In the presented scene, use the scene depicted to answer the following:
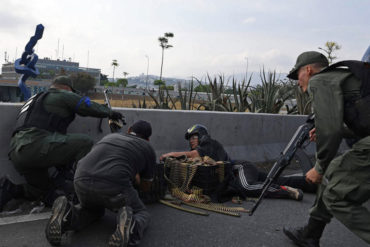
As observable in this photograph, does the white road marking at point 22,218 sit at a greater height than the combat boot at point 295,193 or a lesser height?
lesser

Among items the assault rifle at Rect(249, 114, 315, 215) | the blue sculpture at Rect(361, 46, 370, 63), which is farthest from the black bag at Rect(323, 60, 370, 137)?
the blue sculpture at Rect(361, 46, 370, 63)

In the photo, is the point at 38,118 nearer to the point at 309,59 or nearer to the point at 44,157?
the point at 44,157

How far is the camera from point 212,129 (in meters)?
6.22

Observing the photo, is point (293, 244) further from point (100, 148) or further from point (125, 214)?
point (100, 148)

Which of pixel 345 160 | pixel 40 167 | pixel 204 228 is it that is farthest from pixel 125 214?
pixel 345 160

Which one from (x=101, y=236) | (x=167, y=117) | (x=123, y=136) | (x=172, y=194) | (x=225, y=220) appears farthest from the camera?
(x=167, y=117)

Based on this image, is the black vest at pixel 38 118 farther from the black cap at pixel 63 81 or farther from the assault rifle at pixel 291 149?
the assault rifle at pixel 291 149

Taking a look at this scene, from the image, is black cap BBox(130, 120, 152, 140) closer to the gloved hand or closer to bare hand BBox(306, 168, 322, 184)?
the gloved hand

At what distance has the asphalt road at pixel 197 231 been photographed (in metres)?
3.28

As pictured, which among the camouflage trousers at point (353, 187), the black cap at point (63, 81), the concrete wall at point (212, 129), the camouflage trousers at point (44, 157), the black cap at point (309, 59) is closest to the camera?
the camouflage trousers at point (353, 187)

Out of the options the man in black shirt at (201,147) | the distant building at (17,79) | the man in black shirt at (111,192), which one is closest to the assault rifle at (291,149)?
the man in black shirt at (111,192)

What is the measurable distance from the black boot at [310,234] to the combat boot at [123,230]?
1.54 meters

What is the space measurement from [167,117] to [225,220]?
216 centimetres

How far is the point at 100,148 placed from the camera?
347 cm
